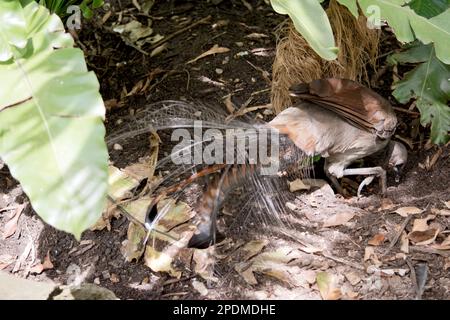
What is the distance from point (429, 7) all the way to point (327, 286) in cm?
137

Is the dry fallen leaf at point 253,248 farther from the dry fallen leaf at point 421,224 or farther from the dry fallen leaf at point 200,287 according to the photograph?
the dry fallen leaf at point 421,224

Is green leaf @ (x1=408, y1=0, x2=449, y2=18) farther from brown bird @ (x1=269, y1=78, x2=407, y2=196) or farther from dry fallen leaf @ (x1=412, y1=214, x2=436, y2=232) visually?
dry fallen leaf @ (x1=412, y1=214, x2=436, y2=232)

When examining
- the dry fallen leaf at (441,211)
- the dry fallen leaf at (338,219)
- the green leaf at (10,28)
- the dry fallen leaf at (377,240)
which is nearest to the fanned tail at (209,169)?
the dry fallen leaf at (338,219)

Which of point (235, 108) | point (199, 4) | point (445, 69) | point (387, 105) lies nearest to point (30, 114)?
point (235, 108)

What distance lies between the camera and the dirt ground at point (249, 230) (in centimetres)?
220

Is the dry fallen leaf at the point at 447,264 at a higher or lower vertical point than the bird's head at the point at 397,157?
higher

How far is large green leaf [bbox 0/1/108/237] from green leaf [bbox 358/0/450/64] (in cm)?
117

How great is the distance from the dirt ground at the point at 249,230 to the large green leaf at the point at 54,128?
0.55m

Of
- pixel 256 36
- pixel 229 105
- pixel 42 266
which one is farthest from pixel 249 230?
pixel 256 36

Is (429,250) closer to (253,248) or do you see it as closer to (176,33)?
(253,248)

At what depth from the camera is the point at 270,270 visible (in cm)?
227

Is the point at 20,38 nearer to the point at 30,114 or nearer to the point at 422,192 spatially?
the point at 30,114

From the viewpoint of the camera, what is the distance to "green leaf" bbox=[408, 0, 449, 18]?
9.12 feet

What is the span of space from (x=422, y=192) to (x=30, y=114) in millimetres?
1638
